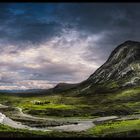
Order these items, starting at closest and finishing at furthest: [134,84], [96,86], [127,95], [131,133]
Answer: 1. [131,133]
2. [127,95]
3. [134,84]
4. [96,86]

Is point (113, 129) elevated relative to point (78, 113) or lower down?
lower down

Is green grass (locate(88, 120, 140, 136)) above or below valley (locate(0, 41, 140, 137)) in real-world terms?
below

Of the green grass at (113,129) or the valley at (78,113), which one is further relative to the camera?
the valley at (78,113)

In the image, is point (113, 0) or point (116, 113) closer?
point (113, 0)

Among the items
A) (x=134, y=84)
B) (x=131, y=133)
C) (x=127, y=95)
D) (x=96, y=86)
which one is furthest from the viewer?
(x=96, y=86)

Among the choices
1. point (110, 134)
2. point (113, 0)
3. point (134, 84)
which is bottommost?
point (110, 134)

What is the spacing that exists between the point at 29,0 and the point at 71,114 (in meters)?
68.4

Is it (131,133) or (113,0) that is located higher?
(113,0)

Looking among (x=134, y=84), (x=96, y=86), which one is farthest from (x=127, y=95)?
(x=96, y=86)

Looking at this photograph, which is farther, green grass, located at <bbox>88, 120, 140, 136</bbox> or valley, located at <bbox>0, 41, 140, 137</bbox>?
valley, located at <bbox>0, 41, 140, 137</bbox>

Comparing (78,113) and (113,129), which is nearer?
(113,129)

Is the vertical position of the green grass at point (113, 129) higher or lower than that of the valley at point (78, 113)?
lower

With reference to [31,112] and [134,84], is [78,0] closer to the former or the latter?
[31,112]

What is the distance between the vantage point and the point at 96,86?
199 metres
